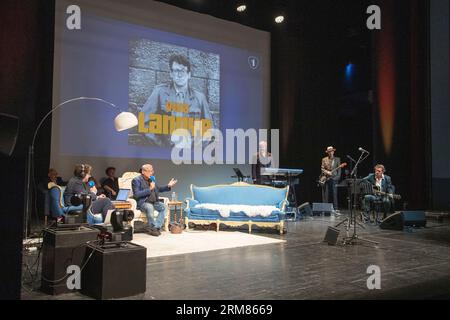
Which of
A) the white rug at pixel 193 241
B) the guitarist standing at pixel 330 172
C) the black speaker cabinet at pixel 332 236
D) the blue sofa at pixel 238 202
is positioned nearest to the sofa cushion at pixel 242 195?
the blue sofa at pixel 238 202

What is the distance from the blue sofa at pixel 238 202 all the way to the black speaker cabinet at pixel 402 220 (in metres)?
1.89

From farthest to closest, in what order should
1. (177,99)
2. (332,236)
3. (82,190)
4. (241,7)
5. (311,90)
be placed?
(311,90), (241,7), (177,99), (82,190), (332,236)

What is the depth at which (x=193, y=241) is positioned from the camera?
5617mm

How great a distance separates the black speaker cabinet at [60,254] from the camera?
A: 3.07 metres

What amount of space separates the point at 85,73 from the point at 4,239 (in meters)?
6.65

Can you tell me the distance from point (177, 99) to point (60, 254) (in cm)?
661

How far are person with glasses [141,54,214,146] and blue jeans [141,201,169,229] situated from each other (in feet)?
9.52

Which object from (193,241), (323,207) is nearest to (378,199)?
(323,207)

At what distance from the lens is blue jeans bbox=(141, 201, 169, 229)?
6.29 metres

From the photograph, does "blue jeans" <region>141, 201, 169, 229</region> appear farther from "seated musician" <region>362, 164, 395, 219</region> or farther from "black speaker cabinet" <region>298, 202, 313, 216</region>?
"seated musician" <region>362, 164, 395, 219</region>

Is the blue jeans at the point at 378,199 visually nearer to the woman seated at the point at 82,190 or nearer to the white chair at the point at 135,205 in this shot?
the white chair at the point at 135,205

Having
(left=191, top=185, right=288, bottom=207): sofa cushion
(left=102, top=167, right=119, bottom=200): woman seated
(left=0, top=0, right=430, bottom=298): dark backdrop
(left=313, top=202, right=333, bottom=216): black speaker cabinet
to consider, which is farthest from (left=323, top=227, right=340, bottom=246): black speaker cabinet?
(left=102, top=167, right=119, bottom=200): woman seated

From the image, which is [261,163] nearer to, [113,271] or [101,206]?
[101,206]
